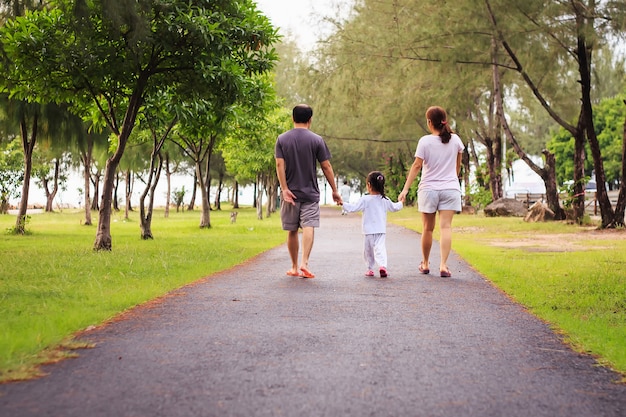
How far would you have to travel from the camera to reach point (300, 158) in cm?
864

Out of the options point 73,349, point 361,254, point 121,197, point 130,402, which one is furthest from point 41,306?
point 121,197

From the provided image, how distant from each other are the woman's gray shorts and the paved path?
1.86 meters

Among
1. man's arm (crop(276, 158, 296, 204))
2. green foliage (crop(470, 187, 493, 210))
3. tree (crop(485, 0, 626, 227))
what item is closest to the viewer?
man's arm (crop(276, 158, 296, 204))

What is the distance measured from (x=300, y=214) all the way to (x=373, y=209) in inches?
39.8

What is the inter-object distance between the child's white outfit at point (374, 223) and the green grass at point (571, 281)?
4.56 ft

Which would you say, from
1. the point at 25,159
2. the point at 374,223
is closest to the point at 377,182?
the point at 374,223

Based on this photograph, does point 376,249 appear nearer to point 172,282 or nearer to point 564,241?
point 172,282

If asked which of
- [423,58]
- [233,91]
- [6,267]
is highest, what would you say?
[423,58]

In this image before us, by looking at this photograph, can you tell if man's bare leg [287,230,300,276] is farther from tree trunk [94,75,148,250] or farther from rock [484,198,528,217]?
rock [484,198,528,217]

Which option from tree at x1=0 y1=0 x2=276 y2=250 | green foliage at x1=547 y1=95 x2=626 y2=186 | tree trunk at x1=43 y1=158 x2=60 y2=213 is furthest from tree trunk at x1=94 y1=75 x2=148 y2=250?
green foliage at x1=547 y1=95 x2=626 y2=186

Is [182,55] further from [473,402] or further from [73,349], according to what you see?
[473,402]

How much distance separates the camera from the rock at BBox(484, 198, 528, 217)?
31.7 m

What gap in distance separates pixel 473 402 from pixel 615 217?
18.1 m

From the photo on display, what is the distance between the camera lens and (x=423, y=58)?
1989 centimetres
